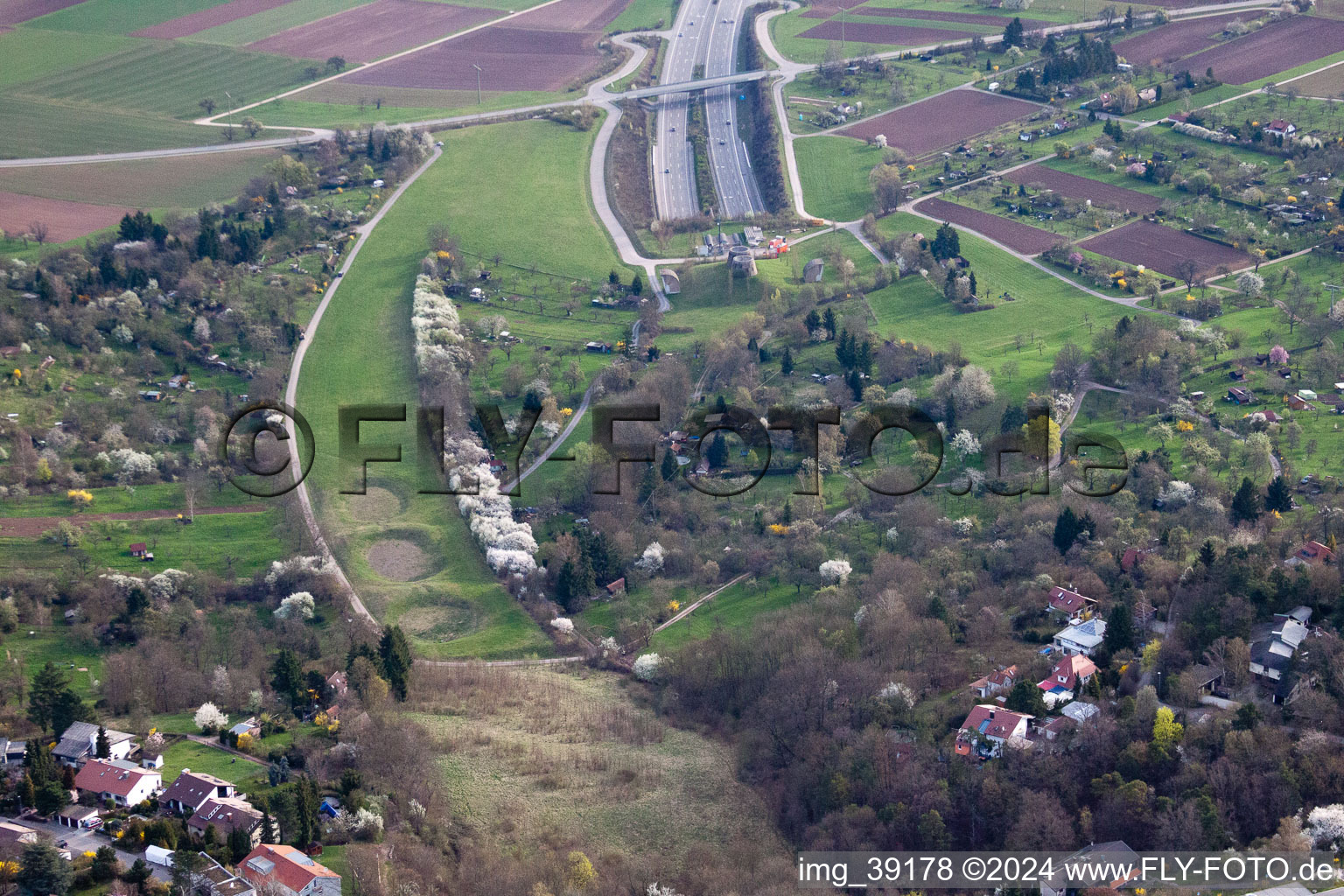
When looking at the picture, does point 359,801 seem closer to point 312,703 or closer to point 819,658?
point 312,703

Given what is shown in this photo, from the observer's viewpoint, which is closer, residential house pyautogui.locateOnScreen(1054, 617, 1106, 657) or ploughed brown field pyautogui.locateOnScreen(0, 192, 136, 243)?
residential house pyautogui.locateOnScreen(1054, 617, 1106, 657)

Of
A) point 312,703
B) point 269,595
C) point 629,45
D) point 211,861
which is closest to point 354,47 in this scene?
Result: point 629,45

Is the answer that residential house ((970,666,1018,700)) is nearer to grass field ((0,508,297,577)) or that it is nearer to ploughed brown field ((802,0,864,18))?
grass field ((0,508,297,577))

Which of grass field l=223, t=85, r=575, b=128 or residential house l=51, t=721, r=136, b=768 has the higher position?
grass field l=223, t=85, r=575, b=128

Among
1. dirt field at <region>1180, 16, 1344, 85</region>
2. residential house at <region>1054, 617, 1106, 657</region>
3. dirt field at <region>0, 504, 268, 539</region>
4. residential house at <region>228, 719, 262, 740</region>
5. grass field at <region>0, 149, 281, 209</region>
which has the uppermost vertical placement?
dirt field at <region>1180, 16, 1344, 85</region>

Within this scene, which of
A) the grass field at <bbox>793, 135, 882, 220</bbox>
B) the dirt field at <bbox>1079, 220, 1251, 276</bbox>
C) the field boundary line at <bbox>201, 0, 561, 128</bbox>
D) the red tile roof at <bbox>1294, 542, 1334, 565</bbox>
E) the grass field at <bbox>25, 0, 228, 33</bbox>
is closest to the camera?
the red tile roof at <bbox>1294, 542, 1334, 565</bbox>

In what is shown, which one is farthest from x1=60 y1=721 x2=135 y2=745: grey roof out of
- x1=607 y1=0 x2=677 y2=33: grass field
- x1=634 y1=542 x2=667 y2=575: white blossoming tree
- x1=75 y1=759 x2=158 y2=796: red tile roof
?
x1=607 y1=0 x2=677 y2=33: grass field

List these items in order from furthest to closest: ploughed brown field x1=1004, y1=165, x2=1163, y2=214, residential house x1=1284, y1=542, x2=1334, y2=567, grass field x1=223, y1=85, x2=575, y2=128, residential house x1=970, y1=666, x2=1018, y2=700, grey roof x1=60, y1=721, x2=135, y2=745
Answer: grass field x1=223, y1=85, x2=575, y2=128 < ploughed brown field x1=1004, y1=165, x2=1163, y2=214 < residential house x1=1284, y1=542, x2=1334, y2=567 < grey roof x1=60, y1=721, x2=135, y2=745 < residential house x1=970, y1=666, x2=1018, y2=700
